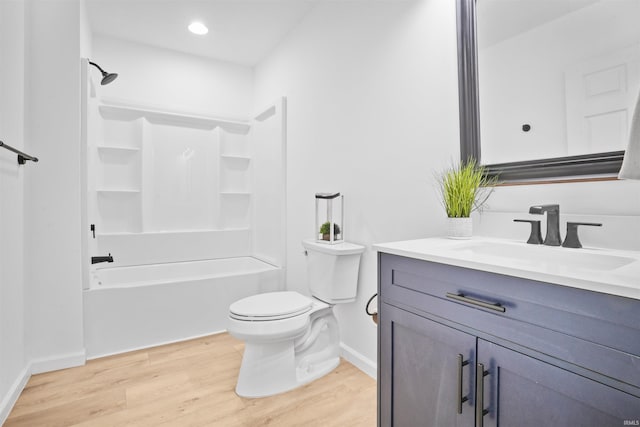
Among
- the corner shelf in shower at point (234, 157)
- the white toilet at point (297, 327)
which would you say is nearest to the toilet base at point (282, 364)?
the white toilet at point (297, 327)

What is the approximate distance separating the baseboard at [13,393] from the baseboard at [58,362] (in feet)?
0.13

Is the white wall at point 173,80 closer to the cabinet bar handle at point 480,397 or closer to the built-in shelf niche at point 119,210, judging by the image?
the built-in shelf niche at point 119,210

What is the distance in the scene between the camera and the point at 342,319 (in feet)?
7.54

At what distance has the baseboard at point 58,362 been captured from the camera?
6.84 feet

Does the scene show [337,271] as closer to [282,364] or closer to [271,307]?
[271,307]

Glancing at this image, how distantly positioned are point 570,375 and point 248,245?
3.24 m

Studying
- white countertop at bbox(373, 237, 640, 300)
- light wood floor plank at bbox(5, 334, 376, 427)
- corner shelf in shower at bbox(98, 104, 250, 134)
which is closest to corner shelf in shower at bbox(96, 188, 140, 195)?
corner shelf in shower at bbox(98, 104, 250, 134)

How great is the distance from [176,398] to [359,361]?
106 cm

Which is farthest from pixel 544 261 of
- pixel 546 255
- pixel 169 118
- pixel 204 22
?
pixel 169 118

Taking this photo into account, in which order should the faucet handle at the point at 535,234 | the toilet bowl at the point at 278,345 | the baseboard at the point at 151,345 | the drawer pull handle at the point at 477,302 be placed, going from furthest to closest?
the baseboard at the point at 151,345
the toilet bowl at the point at 278,345
the faucet handle at the point at 535,234
the drawer pull handle at the point at 477,302

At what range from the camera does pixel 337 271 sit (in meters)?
2.01

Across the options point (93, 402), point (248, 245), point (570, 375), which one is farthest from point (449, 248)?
point (248, 245)

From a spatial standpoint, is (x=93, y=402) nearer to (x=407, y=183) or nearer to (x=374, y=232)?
(x=374, y=232)

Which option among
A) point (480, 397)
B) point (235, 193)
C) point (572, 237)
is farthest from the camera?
point (235, 193)
